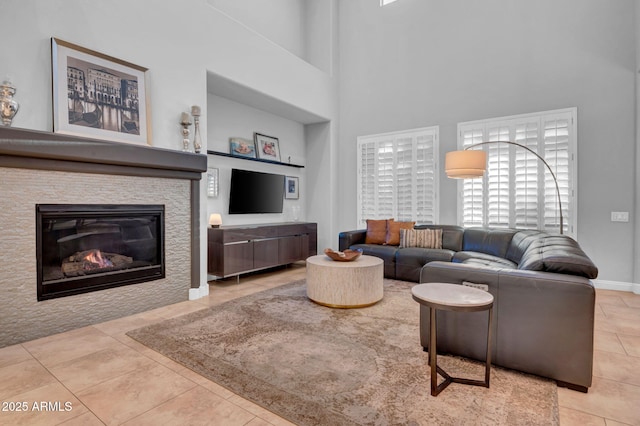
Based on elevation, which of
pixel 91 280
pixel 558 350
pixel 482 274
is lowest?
pixel 558 350

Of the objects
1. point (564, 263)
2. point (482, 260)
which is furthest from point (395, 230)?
point (564, 263)

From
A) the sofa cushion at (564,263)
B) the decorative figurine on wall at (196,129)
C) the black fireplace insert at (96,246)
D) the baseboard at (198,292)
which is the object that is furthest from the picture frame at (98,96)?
the sofa cushion at (564,263)

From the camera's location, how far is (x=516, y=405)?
1850mm

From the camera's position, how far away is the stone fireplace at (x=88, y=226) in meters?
2.68

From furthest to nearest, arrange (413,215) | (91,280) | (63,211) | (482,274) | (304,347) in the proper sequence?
(413,215)
(91,280)
(63,211)
(304,347)
(482,274)

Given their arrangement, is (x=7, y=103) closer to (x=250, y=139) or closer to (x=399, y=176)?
(x=250, y=139)

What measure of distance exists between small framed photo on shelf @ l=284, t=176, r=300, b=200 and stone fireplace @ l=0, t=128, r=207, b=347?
2.50m

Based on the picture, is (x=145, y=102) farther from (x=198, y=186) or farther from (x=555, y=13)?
(x=555, y=13)

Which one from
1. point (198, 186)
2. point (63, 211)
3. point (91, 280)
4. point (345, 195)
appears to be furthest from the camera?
point (345, 195)

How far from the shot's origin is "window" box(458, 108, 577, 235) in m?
4.59

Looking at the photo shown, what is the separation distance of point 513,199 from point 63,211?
5.48 m

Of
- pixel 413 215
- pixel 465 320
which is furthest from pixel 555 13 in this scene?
pixel 465 320

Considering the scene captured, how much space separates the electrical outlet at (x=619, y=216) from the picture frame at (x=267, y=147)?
501 cm

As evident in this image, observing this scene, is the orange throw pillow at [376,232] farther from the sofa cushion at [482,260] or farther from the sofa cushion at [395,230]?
the sofa cushion at [482,260]
